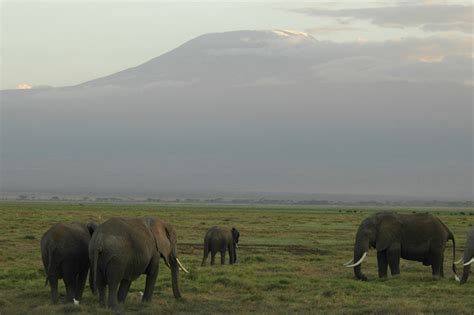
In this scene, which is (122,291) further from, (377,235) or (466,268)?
(466,268)

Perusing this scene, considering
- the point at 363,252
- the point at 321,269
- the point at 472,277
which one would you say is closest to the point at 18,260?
the point at 321,269

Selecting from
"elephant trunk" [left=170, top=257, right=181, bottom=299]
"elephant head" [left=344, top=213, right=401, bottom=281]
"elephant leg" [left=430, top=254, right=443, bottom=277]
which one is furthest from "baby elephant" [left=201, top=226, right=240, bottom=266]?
"elephant trunk" [left=170, top=257, right=181, bottom=299]

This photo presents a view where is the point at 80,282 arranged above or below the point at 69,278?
below

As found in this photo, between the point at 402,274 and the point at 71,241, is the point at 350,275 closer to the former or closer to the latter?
the point at 402,274

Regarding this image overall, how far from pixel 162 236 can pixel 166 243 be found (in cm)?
20

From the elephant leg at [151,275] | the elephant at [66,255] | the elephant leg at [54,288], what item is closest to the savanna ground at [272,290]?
the elephant leg at [54,288]

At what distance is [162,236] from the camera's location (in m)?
Result: 18.9

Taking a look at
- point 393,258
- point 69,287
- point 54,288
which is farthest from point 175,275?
point 393,258

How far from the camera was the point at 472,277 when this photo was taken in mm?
24844

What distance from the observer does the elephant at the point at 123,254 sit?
16812 millimetres

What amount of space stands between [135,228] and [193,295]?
10.9 feet

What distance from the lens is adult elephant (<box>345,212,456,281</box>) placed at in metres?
24.9

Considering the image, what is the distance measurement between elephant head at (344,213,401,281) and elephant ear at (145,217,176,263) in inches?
291

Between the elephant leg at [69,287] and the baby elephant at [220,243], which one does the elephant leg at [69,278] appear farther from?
the baby elephant at [220,243]
